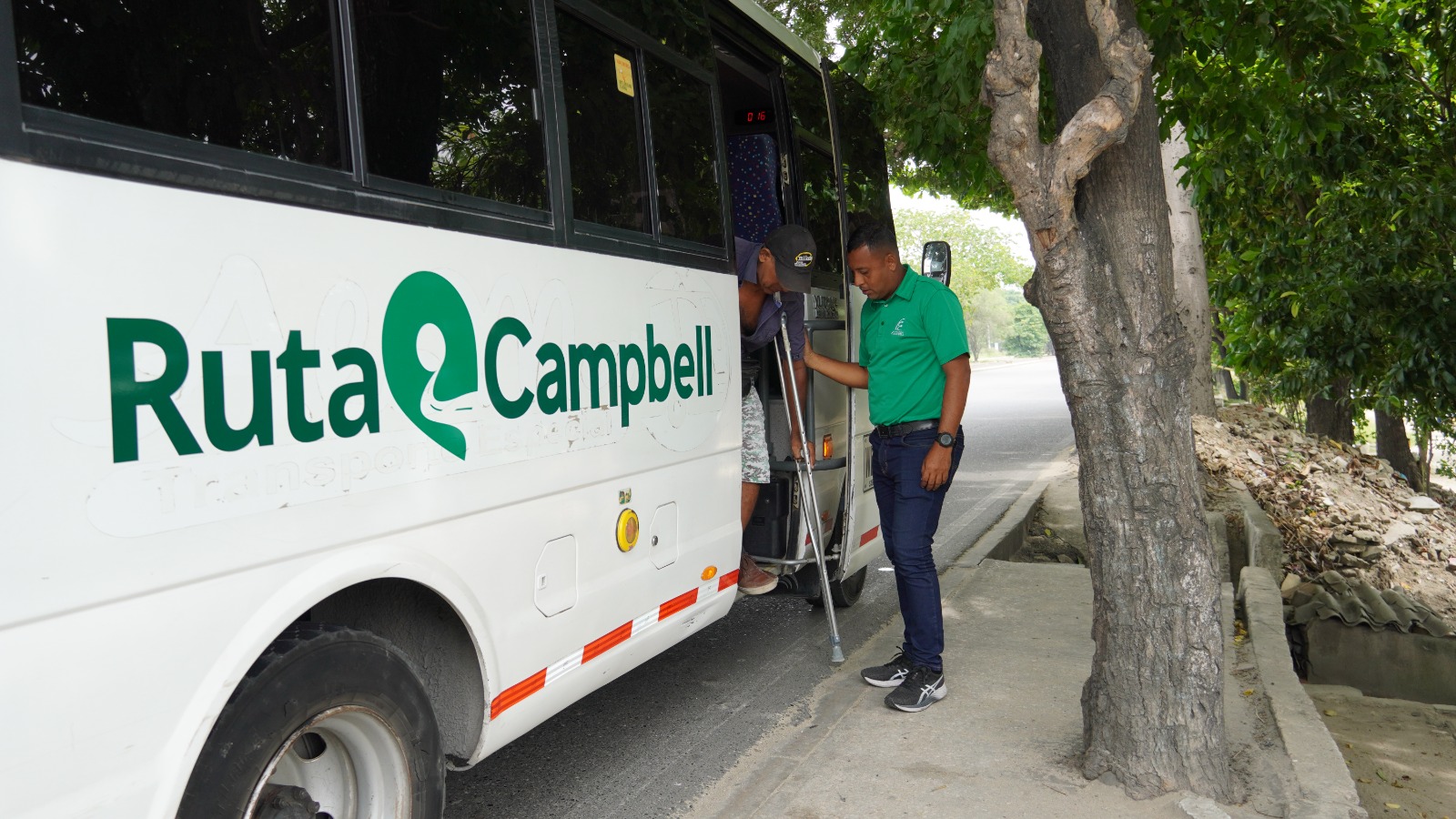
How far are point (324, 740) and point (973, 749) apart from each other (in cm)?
246

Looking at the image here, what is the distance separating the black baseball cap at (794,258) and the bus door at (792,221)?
1.87ft

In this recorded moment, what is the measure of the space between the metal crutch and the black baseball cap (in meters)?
0.23

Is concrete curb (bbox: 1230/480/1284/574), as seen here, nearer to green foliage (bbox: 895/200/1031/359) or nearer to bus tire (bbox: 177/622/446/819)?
bus tire (bbox: 177/622/446/819)

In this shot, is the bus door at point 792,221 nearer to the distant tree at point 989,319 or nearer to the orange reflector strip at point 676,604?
the orange reflector strip at point 676,604

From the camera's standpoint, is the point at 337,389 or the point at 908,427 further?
the point at 908,427

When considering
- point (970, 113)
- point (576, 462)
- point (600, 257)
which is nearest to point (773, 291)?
point (600, 257)

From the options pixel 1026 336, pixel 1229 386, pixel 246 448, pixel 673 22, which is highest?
pixel 1026 336

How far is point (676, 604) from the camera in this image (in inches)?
159

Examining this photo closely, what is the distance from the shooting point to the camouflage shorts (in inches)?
191

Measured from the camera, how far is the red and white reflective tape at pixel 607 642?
3.11 metres

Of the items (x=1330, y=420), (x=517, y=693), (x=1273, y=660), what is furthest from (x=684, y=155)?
(x=1330, y=420)

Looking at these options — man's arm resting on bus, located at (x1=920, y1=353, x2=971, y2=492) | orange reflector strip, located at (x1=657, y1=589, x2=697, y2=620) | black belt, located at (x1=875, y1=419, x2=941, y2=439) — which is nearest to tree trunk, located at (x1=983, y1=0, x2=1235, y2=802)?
man's arm resting on bus, located at (x1=920, y1=353, x2=971, y2=492)

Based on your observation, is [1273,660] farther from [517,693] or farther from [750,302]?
[517,693]

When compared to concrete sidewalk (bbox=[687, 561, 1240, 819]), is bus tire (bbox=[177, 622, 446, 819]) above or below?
above
